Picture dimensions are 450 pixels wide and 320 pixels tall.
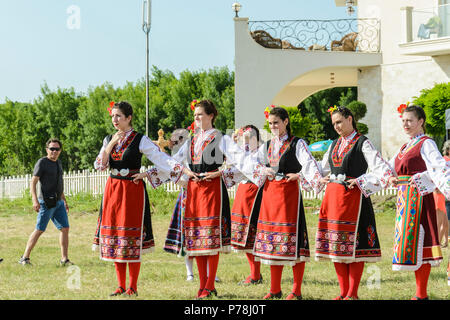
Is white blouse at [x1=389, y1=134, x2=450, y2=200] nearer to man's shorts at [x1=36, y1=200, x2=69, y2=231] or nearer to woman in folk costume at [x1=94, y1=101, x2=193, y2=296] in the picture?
woman in folk costume at [x1=94, y1=101, x2=193, y2=296]

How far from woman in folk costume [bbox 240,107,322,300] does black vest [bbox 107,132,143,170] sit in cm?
112

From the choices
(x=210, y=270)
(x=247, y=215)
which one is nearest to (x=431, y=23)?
(x=247, y=215)

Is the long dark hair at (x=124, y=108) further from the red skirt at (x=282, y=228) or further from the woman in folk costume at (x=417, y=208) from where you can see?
the woman in folk costume at (x=417, y=208)

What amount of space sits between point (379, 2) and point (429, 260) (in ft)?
57.0

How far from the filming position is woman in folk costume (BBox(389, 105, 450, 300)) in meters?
5.90

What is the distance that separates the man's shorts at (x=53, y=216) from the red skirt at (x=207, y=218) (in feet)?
10.7

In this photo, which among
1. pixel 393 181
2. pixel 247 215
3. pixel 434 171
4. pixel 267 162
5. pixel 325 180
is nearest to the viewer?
pixel 434 171

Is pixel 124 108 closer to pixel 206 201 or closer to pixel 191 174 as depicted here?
pixel 191 174

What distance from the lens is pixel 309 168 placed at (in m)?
6.39

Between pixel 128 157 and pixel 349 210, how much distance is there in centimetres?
223

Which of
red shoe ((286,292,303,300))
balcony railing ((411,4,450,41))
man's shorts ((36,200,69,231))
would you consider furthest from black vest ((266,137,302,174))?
balcony railing ((411,4,450,41))

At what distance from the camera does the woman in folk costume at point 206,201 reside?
6.36m

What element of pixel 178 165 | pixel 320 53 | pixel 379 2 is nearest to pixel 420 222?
pixel 178 165

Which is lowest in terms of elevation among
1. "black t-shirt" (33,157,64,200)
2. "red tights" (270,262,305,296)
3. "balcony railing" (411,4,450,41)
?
"red tights" (270,262,305,296)
